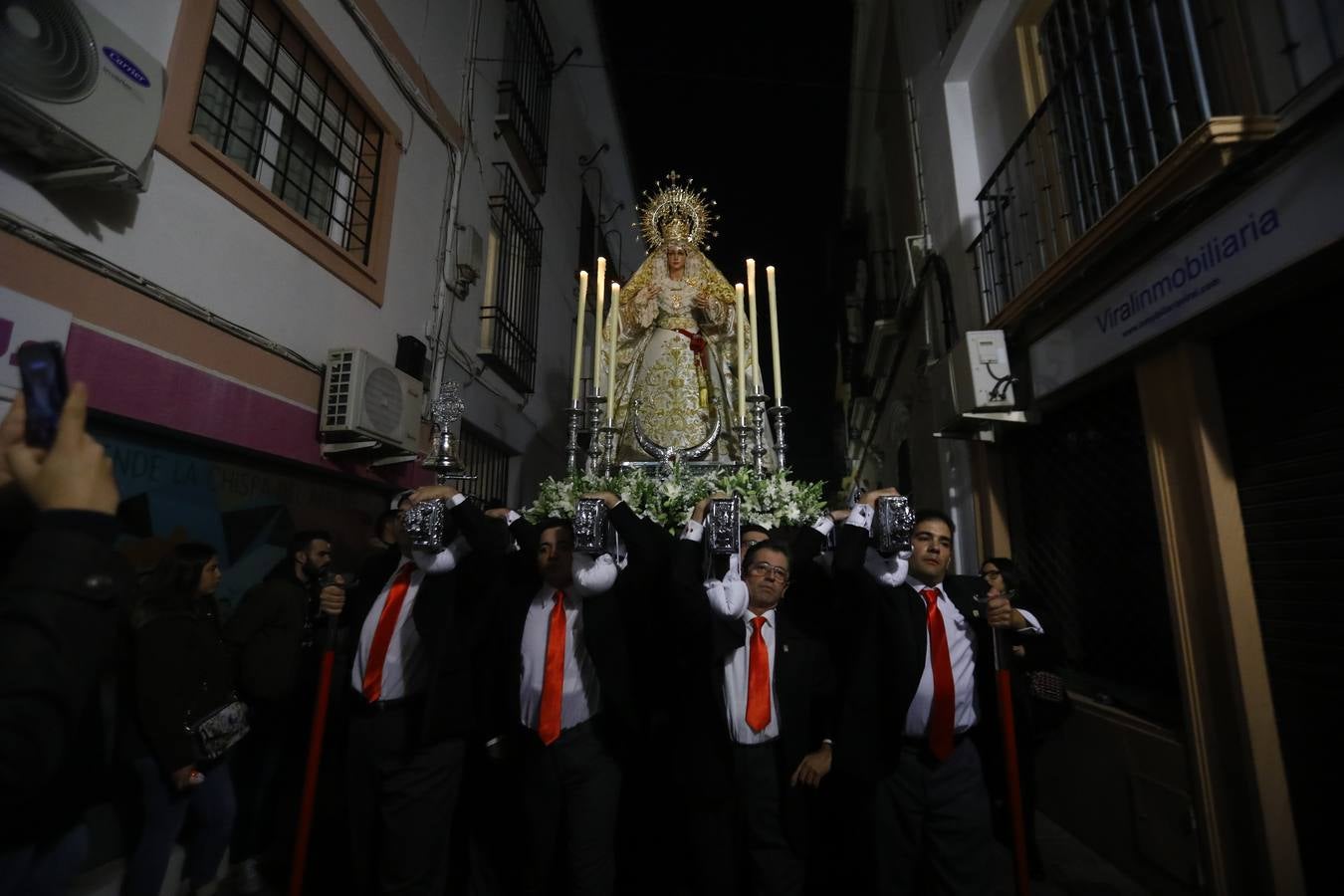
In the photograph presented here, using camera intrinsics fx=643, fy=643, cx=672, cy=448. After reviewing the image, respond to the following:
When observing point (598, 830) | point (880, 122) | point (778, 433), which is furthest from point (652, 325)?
point (880, 122)

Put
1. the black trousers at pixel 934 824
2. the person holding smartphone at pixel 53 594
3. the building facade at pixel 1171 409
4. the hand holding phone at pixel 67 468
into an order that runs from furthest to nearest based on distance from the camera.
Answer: the building facade at pixel 1171 409
the black trousers at pixel 934 824
the hand holding phone at pixel 67 468
the person holding smartphone at pixel 53 594

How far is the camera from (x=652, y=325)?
4.68 m

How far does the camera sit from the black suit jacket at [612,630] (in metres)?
2.41

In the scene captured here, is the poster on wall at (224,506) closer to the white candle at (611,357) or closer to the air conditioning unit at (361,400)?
the air conditioning unit at (361,400)

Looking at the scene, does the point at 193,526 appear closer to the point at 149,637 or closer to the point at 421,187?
the point at 149,637

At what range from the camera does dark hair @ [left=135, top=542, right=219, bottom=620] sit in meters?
2.57

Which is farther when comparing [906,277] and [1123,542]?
[906,277]

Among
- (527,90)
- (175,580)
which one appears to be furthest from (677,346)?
(527,90)

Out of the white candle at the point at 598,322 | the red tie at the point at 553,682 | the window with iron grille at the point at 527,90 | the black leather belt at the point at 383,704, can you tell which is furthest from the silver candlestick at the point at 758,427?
the window with iron grille at the point at 527,90

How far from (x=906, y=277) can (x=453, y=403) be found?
5.62 meters

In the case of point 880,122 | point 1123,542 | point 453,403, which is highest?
point 880,122

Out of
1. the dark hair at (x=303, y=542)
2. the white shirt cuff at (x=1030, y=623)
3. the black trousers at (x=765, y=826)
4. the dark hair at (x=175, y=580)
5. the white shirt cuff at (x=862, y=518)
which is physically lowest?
the black trousers at (x=765, y=826)

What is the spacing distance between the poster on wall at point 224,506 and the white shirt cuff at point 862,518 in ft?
9.94

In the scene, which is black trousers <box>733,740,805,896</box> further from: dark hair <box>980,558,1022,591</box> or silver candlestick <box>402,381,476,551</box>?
dark hair <box>980,558,1022,591</box>
